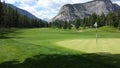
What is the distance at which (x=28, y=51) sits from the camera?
68.1 ft

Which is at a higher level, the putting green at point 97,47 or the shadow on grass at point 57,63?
the shadow on grass at point 57,63

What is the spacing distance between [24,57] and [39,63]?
217cm

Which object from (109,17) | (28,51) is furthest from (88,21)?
(28,51)

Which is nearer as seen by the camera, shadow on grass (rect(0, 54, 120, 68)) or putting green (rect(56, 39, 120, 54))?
shadow on grass (rect(0, 54, 120, 68))

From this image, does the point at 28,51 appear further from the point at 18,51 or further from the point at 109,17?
the point at 109,17

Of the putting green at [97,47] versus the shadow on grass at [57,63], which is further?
the putting green at [97,47]

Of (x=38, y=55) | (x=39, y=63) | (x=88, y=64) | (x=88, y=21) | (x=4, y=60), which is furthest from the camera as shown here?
(x=88, y=21)

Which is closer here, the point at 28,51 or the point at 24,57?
the point at 24,57

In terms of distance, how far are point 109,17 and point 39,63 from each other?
505ft

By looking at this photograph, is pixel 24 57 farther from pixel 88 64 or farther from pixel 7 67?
pixel 88 64

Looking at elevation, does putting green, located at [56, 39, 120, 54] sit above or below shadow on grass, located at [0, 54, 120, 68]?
below

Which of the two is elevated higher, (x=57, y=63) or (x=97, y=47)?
(x=57, y=63)

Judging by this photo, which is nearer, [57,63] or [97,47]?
[57,63]

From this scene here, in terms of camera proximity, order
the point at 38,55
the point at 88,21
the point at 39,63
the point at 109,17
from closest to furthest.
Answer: the point at 39,63
the point at 38,55
the point at 109,17
the point at 88,21
